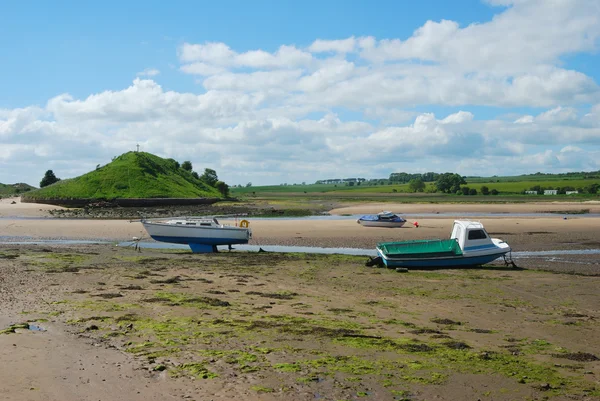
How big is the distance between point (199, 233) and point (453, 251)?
1510cm

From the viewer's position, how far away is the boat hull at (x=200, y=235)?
3375 cm

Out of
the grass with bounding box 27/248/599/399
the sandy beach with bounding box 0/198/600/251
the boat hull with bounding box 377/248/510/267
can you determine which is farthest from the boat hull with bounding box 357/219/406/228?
the grass with bounding box 27/248/599/399

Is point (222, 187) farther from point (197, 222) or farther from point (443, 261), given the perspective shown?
point (443, 261)

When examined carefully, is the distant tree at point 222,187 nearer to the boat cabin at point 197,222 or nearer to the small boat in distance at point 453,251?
the boat cabin at point 197,222

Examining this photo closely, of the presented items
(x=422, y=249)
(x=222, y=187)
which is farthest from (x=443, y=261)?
(x=222, y=187)

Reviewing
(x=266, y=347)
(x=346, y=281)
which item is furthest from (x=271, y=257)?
(x=266, y=347)

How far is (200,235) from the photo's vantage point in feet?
111

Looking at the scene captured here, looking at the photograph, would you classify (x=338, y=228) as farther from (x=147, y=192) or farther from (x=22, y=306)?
(x=147, y=192)

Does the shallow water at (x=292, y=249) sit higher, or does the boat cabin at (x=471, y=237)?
the boat cabin at (x=471, y=237)

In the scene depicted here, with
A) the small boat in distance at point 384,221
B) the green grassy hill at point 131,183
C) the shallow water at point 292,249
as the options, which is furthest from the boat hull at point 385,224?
the green grassy hill at point 131,183

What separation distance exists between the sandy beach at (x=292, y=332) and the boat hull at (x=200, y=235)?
7.51 metres

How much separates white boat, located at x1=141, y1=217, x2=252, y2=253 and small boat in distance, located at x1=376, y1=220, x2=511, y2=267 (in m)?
10.6

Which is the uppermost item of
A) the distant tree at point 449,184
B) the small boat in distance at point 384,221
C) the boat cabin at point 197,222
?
the distant tree at point 449,184

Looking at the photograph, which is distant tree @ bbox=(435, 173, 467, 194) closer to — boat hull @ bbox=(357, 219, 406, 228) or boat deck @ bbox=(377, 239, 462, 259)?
boat hull @ bbox=(357, 219, 406, 228)
